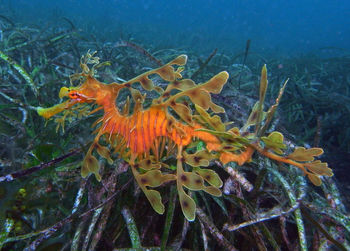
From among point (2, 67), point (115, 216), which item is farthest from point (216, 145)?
point (2, 67)

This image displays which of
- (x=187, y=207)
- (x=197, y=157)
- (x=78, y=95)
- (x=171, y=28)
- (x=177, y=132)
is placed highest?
(x=78, y=95)

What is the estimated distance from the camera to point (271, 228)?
146 cm

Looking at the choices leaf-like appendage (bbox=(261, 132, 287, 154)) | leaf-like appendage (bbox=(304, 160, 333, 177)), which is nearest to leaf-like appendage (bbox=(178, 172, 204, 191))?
leaf-like appendage (bbox=(261, 132, 287, 154))

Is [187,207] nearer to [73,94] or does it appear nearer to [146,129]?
[146,129]

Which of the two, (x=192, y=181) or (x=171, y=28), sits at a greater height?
(x=192, y=181)

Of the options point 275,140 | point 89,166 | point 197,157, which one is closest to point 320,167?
point 275,140

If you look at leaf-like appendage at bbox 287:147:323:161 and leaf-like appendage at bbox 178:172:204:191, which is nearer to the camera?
leaf-like appendage at bbox 287:147:323:161

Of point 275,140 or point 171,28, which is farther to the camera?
point 171,28

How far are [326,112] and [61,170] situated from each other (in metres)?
3.24

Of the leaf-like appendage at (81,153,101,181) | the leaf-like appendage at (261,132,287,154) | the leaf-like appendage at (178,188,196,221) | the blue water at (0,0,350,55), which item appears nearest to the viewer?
the leaf-like appendage at (261,132,287,154)

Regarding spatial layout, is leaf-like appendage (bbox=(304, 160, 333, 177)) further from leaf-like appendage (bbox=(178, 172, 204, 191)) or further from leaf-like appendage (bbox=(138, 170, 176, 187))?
leaf-like appendage (bbox=(138, 170, 176, 187))

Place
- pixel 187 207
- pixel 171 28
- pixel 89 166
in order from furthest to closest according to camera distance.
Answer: pixel 171 28 → pixel 89 166 → pixel 187 207

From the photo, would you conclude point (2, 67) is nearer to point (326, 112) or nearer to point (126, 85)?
point (126, 85)

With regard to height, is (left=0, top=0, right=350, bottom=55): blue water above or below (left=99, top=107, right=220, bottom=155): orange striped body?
below
